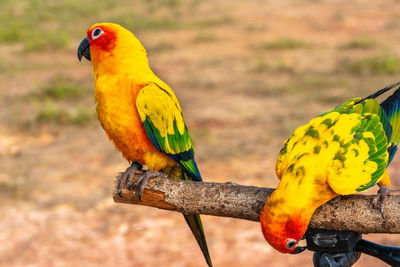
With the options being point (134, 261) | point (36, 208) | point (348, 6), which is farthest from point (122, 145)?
point (348, 6)

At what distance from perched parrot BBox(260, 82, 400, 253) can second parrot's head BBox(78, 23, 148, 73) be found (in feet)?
3.28

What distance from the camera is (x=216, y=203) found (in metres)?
2.21

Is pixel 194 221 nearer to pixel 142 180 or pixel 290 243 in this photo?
pixel 142 180

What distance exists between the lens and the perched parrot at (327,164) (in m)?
1.87

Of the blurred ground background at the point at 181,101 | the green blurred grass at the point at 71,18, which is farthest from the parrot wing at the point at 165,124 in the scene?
the green blurred grass at the point at 71,18

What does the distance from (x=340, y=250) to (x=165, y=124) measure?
1135mm

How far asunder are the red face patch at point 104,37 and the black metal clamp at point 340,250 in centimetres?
144

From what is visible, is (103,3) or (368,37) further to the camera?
(103,3)

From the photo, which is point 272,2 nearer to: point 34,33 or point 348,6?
point 348,6

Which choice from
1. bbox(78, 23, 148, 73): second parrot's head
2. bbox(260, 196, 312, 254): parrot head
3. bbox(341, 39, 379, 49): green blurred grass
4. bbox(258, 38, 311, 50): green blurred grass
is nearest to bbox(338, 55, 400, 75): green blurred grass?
bbox(341, 39, 379, 49): green blurred grass

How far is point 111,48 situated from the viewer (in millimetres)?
2598

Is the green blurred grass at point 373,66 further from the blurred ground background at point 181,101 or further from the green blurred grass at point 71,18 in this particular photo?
the green blurred grass at point 71,18

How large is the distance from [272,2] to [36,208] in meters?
15.3

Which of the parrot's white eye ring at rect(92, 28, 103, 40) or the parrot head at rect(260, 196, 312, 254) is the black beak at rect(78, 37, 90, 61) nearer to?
the parrot's white eye ring at rect(92, 28, 103, 40)
